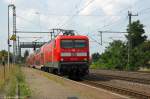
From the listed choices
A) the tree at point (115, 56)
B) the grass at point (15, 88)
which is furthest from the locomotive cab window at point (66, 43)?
the tree at point (115, 56)

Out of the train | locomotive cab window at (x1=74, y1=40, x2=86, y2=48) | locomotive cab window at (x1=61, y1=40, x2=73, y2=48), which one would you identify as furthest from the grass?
locomotive cab window at (x1=74, y1=40, x2=86, y2=48)

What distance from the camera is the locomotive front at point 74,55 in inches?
1292

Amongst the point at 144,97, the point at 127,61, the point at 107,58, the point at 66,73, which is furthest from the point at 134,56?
the point at 144,97

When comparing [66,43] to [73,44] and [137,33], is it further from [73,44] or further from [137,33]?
[137,33]

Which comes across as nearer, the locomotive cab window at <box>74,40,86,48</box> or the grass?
the grass

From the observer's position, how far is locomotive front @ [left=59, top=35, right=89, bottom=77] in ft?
108

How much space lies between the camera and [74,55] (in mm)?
33031

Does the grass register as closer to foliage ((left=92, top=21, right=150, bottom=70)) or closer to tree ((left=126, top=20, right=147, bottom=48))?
foliage ((left=92, top=21, right=150, bottom=70))

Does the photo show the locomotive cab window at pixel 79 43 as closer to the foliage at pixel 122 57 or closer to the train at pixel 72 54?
the train at pixel 72 54

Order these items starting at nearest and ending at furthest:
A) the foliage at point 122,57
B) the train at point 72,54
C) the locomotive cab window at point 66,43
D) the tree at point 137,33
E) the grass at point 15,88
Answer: the grass at point 15,88, the train at point 72,54, the locomotive cab window at point 66,43, the foliage at point 122,57, the tree at point 137,33

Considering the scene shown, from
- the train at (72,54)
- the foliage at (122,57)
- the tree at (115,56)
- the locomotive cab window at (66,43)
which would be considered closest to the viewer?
the train at (72,54)

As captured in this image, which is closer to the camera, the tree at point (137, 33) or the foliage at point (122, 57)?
the foliage at point (122, 57)

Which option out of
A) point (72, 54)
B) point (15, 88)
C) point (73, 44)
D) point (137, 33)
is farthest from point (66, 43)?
point (137, 33)

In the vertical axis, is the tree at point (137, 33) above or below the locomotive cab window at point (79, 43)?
above
